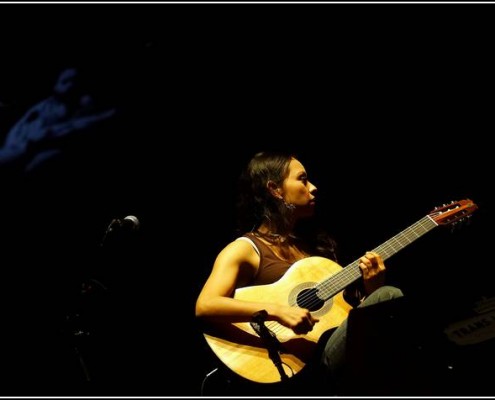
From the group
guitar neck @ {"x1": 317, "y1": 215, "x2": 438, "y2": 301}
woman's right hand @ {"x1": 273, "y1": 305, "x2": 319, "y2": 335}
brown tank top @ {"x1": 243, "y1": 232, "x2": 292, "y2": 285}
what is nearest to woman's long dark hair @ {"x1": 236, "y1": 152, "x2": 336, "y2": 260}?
brown tank top @ {"x1": 243, "y1": 232, "x2": 292, "y2": 285}

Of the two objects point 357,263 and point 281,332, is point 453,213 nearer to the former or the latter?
point 357,263

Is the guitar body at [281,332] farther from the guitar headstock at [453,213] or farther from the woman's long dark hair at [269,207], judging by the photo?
the guitar headstock at [453,213]

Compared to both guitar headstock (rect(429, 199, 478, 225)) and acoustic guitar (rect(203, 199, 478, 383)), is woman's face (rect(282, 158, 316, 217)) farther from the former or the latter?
guitar headstock (rect(429, 199, 478, 225))

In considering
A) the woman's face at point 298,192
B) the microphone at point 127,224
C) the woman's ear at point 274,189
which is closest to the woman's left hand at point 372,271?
the woman's face at point 298,192

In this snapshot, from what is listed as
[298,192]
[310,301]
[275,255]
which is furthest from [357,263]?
[298,192]

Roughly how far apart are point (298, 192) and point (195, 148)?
1.16 m

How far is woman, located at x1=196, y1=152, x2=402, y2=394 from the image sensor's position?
1974 mm

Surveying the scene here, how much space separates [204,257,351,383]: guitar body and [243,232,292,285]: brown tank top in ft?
0.22

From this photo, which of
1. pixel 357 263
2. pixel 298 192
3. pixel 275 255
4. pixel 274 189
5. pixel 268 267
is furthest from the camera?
pixel 274 189

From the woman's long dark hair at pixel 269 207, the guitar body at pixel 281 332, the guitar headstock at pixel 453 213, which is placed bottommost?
the guitar body at pixel 281 332

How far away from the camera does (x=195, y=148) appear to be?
342 centimetres

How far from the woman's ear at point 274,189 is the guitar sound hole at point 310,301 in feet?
2.45

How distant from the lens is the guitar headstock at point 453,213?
2355 millimetres

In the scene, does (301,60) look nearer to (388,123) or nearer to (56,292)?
(388,123)
